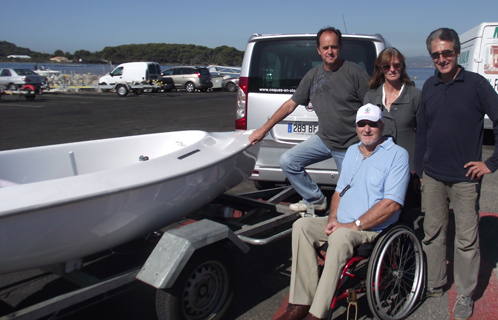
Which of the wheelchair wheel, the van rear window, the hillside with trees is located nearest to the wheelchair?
the wheelchair wheel

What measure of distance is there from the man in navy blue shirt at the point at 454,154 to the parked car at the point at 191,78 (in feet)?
86.7

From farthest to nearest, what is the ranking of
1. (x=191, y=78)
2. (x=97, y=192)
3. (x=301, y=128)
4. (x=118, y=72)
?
(x=191, y=78)
(x=118, y=72)
(x=301, y=128)
(x=97, y=192)

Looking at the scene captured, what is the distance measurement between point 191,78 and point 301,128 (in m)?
25.1

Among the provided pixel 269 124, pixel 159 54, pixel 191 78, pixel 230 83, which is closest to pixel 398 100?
pixel 269 124

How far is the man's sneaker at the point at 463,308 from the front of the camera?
292cm

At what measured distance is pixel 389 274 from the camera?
2906 mm

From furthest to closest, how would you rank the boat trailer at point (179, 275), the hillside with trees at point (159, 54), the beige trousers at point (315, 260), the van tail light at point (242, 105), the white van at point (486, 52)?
1. the hillside with trees at point (159, 54)
2. the white van at point (486, 52)
3. the van tail light at point (242, 105)
4. the beige trousers at point (315, 260)
5. the boat trailer at point (179, 275)

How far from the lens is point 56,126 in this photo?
1255 cm

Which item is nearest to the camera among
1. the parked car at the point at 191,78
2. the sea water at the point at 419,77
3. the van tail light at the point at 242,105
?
the sea water at the point at 419,77

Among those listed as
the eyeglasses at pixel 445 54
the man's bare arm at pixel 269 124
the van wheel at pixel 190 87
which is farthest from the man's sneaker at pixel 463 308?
the van wheel at pixel 190 87

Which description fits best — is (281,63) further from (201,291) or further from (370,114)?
(201,291)

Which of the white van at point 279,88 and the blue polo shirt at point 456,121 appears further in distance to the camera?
the white van at point 279,88

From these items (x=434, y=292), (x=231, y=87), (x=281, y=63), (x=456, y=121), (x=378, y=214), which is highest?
(x=281, y=63)

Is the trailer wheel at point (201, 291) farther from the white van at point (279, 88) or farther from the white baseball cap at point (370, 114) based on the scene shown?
the white van at point (279, 88)
